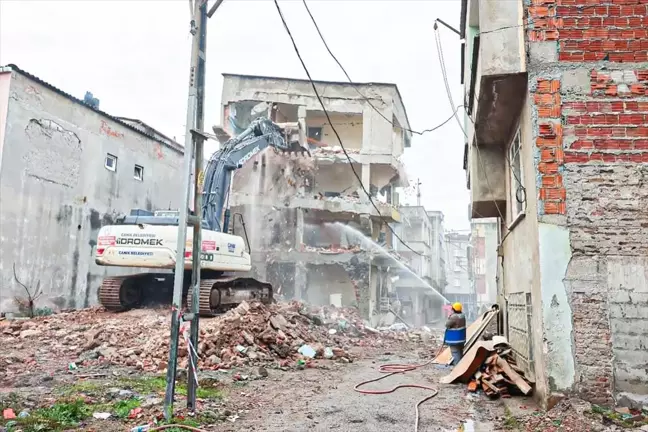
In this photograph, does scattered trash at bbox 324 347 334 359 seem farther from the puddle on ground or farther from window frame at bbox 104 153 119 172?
window frame at bbox 104 153 119 172

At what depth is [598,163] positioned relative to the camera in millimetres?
5949

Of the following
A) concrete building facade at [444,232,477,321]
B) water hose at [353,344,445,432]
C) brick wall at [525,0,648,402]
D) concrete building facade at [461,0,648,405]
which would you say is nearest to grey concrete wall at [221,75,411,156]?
water hose at [353,344,445,432]

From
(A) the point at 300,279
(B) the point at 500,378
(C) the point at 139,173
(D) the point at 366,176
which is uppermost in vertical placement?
(D) the point at 366,176

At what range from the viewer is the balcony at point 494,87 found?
252 inches

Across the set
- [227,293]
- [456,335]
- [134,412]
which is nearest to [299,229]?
[227,293]

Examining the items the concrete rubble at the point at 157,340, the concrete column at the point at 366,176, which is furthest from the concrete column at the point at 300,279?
the concrete rubble at the point at 157,340

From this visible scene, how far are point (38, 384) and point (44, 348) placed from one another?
3.28 meters

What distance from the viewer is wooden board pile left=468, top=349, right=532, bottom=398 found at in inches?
273

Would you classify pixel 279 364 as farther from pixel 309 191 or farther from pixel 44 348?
pixel 309 191

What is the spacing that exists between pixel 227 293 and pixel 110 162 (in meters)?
9.50

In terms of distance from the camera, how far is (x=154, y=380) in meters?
7.84

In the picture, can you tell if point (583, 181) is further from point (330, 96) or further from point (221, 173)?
point (330, 96)

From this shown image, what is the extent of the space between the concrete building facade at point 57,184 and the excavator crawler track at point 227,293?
6.66m

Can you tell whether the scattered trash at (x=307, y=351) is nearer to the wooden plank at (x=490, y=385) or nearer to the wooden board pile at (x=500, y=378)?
the wooden board pile at (x=500, y=378)
